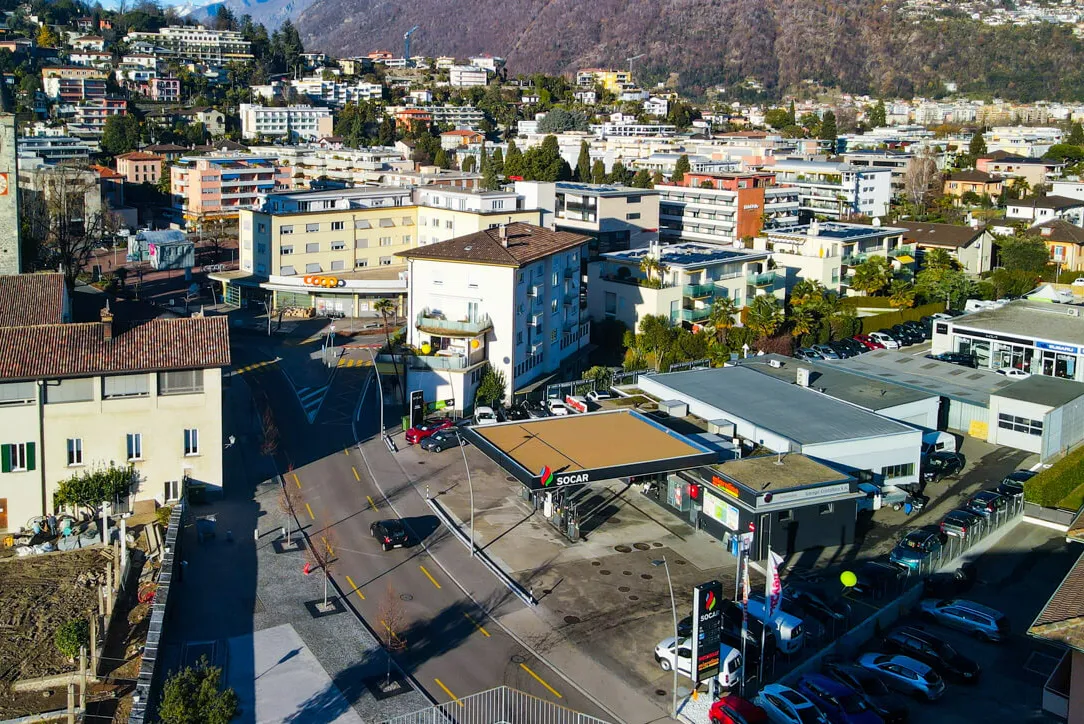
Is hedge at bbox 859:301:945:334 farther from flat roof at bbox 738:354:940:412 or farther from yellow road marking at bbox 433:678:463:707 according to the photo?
yellow road marking at bbox 433:678:463:707

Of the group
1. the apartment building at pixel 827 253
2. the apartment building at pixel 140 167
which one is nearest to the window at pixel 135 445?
the apartment building at pixel 827 253

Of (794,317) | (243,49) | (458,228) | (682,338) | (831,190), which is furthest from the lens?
(243,49)

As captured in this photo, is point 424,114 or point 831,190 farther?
point 424,114

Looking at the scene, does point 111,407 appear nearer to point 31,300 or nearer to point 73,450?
point 73,450

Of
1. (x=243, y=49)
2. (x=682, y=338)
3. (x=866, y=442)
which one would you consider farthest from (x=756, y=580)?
(x=243, y=49)

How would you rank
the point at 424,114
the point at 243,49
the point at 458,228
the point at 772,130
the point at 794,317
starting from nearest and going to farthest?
the point at 794,317, the point at 458,228, the point at 424,114, the point at 772,130, the point at 243,49

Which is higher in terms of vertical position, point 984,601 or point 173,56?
point 173,56

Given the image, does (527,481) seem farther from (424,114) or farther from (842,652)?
(424,114)
